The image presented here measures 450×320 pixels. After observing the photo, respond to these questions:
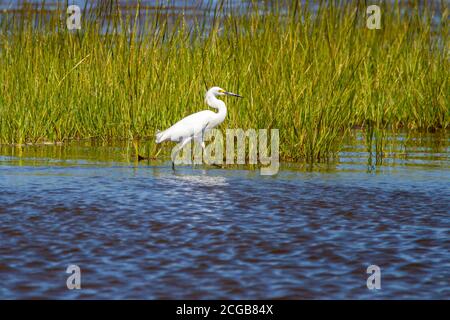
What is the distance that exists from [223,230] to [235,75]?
5.26 meters

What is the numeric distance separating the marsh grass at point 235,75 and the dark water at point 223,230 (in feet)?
2.48

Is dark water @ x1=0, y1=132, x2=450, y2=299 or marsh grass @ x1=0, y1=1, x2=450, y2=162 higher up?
marsh grass @ x1=0, y1=1, x2=450, y2=162

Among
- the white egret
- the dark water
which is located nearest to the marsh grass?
the white egret

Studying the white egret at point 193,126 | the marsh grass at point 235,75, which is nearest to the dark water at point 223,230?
the white egret at point 193,126

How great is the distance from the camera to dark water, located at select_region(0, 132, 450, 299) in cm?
498

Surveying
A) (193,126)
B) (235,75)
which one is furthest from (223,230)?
(235,75)

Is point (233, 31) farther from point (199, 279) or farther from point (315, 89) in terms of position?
point (199, 279)

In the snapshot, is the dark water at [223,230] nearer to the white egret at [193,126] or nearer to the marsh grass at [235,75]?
the white egret at [193,126]

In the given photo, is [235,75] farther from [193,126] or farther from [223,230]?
[223,230]

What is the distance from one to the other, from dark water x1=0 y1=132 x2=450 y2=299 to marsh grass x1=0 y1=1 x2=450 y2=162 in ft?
2.48

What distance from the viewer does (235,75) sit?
37.4ft

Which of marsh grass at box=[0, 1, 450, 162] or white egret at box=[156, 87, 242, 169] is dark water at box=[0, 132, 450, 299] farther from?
marsh grass at box=[0, 1, 450, 162]

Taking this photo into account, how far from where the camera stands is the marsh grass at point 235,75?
9844 millimetres
